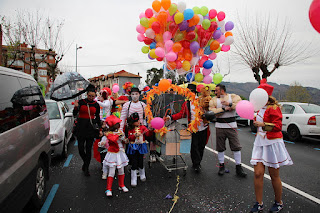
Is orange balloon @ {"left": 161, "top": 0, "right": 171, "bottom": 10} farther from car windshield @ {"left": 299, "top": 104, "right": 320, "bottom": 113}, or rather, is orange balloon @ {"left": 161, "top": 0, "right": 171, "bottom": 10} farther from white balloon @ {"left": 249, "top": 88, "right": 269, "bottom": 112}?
car windshield @ {"left": 299, "top": 104, "right": 320, "bottom": 113}

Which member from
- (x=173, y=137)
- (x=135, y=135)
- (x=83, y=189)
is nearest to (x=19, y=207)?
A: (x=83, y=189)

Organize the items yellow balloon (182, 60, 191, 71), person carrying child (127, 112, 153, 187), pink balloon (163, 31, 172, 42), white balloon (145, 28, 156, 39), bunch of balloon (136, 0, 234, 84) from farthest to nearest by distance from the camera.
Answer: yellow balloon (182, 60, 191, 71) → white balloon (145, 28, 156, 39) → pink balloon (163, 31, 172, 42) → bunch of balloon (136, 0, 234, 84) → person carrying child (127, 112, 153, 187)

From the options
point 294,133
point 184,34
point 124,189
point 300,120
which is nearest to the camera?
point 124,189

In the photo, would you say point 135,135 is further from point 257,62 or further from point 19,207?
point 257,62

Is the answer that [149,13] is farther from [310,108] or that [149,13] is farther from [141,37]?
[310,108]

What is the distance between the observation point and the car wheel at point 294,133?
8633 millimetres

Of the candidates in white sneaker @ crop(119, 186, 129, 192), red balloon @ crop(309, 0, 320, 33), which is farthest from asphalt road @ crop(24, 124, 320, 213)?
red balloon @ crop(309, 0, 320, 33)

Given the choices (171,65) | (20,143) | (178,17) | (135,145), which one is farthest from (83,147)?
(178,17)

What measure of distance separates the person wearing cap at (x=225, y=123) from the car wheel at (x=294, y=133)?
5.35m

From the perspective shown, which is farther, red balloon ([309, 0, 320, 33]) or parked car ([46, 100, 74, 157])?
parked car ([46, 100, 74, 157])

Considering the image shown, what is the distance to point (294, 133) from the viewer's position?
28.9 feet

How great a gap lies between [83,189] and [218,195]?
257 cm

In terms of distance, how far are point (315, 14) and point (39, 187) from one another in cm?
448

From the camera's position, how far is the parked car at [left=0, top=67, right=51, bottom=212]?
2.23 meters
